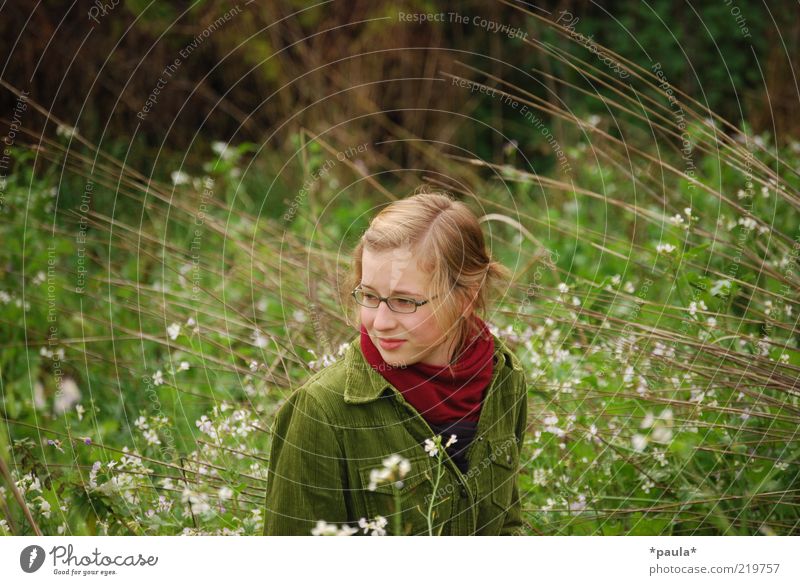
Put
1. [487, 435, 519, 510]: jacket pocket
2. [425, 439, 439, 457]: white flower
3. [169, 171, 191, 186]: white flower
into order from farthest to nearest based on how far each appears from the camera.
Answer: [169, 171, 191, 186]: white flower → [487, 435, 519, 510]: jacket pocket → [425, 439, 439, 457]: white flower

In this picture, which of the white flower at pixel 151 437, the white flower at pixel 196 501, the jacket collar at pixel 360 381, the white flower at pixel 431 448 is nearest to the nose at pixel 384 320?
the jacket collar at pixel 360 381

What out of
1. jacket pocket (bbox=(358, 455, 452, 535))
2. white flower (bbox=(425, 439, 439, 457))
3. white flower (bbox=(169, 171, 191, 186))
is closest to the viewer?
white flower (bbox=(425, 439, 439, 457))

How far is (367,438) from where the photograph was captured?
166 centimetres

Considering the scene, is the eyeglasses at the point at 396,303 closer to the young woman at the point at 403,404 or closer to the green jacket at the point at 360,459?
the young woman at the point at 403,404

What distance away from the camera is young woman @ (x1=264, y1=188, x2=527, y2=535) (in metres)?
1.63

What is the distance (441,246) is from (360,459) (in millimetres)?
455

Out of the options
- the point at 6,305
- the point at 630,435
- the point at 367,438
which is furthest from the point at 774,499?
the point at 6,305

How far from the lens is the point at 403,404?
5.51 ft

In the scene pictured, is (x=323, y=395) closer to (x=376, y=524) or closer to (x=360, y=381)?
(x=360, y=381)

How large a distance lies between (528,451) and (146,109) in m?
3.25

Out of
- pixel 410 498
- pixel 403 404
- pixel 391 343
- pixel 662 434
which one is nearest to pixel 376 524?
pixel 410 498

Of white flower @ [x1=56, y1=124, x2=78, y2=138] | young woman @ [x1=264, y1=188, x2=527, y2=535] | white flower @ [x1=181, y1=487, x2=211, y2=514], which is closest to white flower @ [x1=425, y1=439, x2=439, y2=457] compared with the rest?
young woman @ [x1=264, y1=188, x2=527, y2=535]

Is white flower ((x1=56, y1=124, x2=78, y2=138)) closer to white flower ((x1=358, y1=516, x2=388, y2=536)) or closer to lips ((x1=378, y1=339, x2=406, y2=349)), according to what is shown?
lips ((x1=378, y1=339, x2=406, y2=349))
